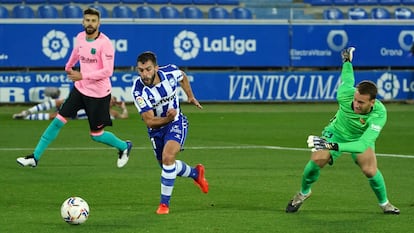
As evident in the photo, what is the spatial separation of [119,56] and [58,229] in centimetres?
1872

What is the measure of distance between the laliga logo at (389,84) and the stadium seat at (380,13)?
189 inches

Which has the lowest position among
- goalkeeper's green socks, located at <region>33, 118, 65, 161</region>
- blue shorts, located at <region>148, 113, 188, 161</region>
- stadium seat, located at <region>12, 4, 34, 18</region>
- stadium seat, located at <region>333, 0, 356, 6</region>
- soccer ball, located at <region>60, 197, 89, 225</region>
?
stadium seat, located at <region>333, 0, 356, 6</region>

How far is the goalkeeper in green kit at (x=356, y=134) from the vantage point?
10731mm

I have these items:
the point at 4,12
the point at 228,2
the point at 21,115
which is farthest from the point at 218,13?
the point at 21,115

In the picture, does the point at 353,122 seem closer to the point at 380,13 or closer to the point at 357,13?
the point at 357,13

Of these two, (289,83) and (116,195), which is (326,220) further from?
(289,83)

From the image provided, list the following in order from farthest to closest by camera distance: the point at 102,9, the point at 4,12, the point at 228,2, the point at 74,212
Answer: the point at 228,2 < the point at 102,9 < the point at 4,12 < the point at 74,212

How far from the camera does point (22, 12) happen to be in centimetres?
3052

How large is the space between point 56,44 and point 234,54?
5281mm

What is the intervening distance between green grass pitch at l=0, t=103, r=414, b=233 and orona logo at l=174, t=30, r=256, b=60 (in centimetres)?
565

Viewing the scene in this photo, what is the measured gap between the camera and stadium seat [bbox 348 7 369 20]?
34.2 metres

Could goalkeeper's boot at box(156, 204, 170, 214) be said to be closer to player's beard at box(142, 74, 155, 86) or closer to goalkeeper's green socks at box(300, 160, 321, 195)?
player's beard at box(142, 74, 155, 86)

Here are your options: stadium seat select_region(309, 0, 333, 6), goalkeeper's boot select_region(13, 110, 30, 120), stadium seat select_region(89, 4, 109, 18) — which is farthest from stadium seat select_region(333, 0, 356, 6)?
goalkeeper's boot select_region(13, 110, 30, 120)

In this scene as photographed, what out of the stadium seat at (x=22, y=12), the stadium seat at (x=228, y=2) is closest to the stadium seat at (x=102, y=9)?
the stadium seat at (x=22, y=12)
